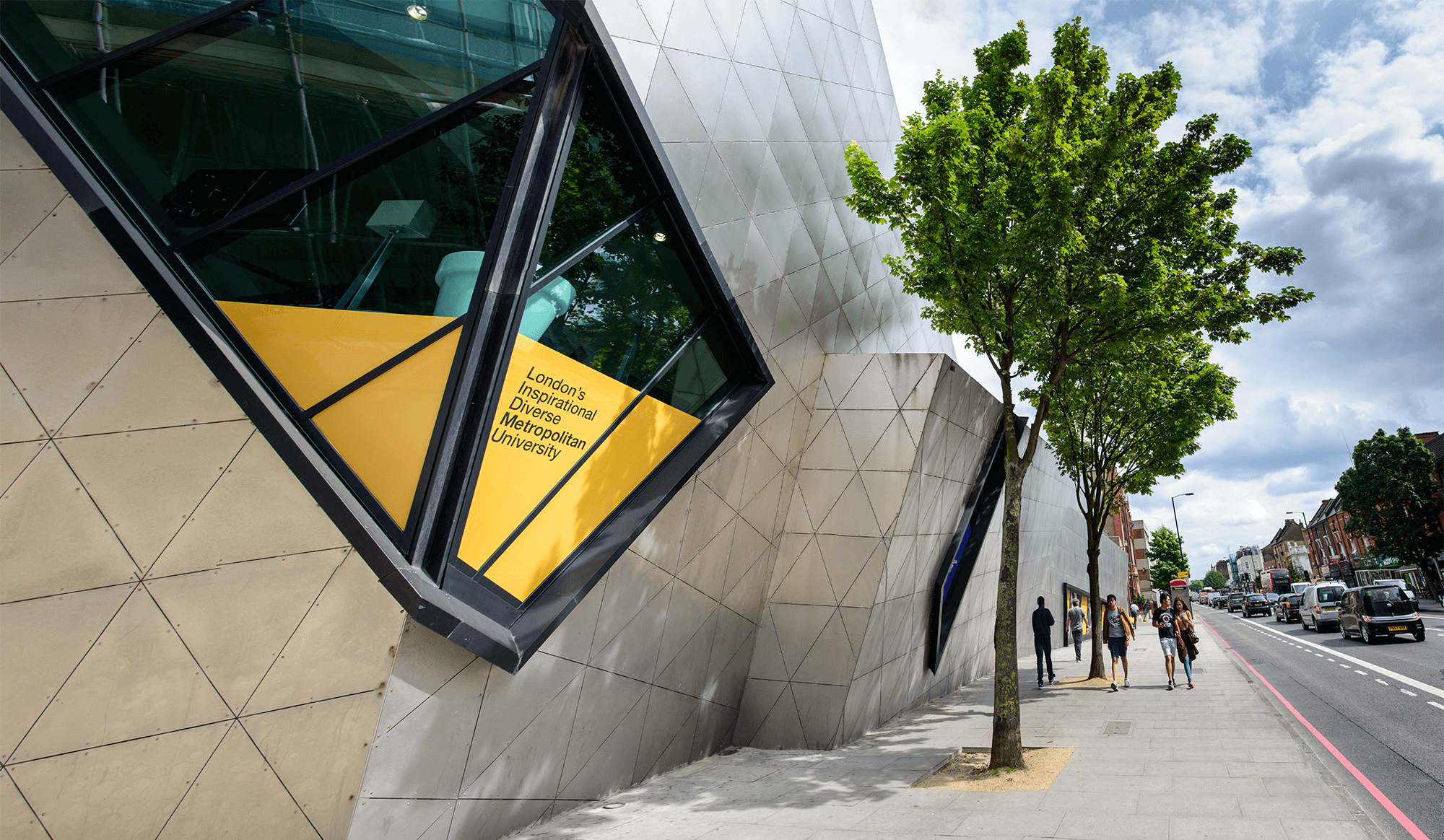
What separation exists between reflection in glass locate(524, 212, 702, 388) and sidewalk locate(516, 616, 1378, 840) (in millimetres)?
4818

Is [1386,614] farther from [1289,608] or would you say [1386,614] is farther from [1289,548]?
[1289,548]

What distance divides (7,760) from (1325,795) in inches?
420

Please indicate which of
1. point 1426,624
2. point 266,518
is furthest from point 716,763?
point 1426,624

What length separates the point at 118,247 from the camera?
4.97 m

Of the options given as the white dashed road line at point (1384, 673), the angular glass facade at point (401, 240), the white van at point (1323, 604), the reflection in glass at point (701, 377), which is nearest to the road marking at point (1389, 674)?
the white dashed road line at point (1384, 673)

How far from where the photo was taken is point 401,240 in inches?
245

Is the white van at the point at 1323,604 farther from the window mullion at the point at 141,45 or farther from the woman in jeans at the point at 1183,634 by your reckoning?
the window mullion at the point at 141,45

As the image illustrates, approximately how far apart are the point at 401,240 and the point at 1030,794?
27.7 ft

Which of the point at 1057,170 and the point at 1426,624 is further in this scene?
the point at 1426,624

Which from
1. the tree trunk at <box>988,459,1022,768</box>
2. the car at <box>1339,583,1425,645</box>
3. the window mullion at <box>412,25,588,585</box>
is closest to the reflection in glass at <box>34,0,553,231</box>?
the window mullion at <box>412,25,588,585</box>

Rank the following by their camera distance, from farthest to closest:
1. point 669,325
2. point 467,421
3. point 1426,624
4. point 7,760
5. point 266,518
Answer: point 1426,624, point 669,325, point 467,421, point 266,518, point 7,760

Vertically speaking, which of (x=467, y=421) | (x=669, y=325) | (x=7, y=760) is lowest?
(x=7, y=760)

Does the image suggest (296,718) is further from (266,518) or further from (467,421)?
(467,421)

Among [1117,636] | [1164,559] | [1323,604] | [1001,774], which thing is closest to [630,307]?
[1001,774]
